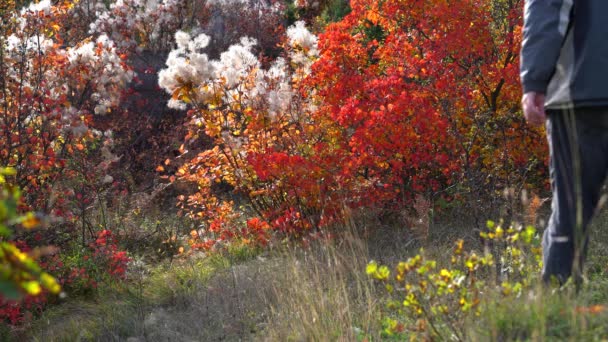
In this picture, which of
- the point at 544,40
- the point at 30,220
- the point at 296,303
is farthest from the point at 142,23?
the point at 30,220

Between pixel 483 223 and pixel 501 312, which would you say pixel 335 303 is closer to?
pixel 501 312

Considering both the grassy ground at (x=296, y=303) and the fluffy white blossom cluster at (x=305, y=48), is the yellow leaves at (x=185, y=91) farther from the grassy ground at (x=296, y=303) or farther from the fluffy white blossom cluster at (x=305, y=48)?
the grassy ground at (x=296, y=303)

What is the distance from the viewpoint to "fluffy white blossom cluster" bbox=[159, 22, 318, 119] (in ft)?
18.8

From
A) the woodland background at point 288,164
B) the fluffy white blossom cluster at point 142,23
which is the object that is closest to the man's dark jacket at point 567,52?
the woodland background at point 288,164

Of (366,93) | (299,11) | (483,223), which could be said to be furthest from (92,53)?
(299,11)

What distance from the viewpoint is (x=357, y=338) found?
10.8 feet

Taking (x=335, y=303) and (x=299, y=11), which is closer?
(x=335, y=303)

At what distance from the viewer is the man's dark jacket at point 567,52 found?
103 inches

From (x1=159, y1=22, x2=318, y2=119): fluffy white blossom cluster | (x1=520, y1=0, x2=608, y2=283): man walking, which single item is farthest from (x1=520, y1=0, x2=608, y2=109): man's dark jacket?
(x1=159, y1=22, x2=318, y2=119): fluffy white blossom cluster

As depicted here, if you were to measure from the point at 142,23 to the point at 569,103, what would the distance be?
374 inches

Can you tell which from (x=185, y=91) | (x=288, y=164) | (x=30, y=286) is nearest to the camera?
(x=30, y=286)

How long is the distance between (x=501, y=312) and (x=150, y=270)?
4.07 meters

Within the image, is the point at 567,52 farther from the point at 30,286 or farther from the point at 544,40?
the point at 30,286

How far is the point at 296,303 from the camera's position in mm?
3732
